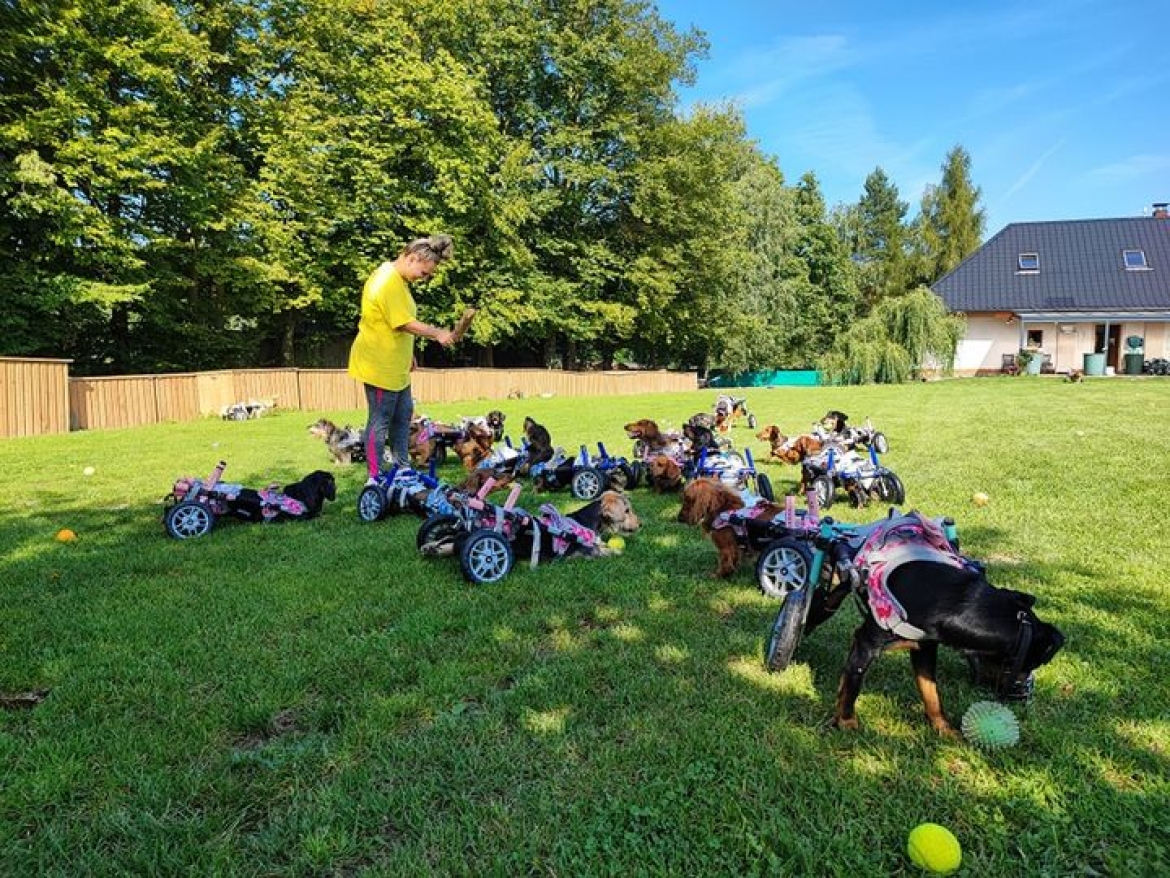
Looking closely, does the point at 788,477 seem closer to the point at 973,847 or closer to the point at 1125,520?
the point at 1125,520

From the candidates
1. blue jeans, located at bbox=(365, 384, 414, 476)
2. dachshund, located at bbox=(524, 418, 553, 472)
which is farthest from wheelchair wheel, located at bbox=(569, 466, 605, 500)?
blue jeans, located at bbox=(365, 384, 414, 476)

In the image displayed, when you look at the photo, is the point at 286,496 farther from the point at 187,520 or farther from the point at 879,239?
the point at 879,239

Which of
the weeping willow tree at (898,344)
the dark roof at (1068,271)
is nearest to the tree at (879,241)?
the dark roof at (1068,271)

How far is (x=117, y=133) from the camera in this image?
18562mm

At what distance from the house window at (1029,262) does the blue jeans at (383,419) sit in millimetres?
42354

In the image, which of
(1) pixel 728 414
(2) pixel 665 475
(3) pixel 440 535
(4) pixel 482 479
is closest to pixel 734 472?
(2) pixel 665 475

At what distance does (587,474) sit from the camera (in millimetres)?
6867

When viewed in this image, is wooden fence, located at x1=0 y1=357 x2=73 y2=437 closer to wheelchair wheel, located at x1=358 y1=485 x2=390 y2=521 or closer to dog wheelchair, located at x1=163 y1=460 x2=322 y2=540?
dog wheelchair, located at x1=163 y1=460 x2=322 y2=540

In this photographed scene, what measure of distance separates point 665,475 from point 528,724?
432 cm

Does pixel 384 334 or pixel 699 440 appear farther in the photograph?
pixel 699 440

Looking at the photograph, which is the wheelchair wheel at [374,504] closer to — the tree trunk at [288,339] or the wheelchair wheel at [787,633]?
the wheelchair wheel at [787,633]

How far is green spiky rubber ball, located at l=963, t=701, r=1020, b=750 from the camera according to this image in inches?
92.8

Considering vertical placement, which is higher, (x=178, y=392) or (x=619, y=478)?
(x=178, y=392)

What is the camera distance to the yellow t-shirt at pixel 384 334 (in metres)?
5.78
